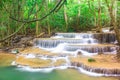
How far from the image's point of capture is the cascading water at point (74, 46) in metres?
13.7

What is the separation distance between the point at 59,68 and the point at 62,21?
492 inches

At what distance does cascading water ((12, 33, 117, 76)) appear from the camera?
541 inches

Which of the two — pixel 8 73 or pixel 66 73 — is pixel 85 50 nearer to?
pixel 66 73

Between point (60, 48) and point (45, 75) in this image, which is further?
point (60, 48)

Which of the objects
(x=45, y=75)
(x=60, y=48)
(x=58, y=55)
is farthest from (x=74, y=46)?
(x=45, y=75)

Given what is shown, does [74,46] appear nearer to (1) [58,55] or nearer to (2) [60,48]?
(2) [60,48]

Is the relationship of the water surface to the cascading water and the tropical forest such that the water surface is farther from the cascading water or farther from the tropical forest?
the cascading water

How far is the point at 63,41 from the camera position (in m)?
17.1

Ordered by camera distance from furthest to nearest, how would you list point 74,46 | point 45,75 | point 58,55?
point 74,46 → point 58,55 → point 45,75

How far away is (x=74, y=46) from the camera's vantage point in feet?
50.4

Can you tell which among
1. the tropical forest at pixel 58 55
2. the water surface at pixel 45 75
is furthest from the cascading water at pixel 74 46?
the water surface at pixel 45 75

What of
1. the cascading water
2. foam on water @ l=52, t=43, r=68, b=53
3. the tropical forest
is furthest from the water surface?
foam on water @ l=52, t=43, r=68, b=53

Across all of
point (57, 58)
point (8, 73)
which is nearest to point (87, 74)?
point (57, 58)

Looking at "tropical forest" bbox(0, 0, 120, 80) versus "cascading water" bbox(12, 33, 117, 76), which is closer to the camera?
"tropical forest" bbox(0, 0, 120, 80)
